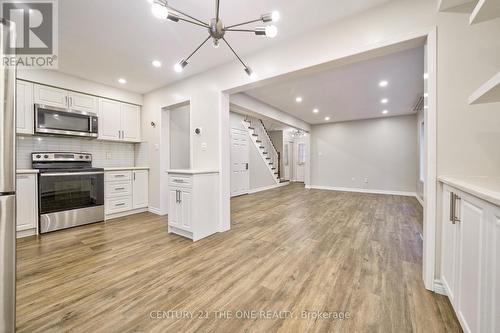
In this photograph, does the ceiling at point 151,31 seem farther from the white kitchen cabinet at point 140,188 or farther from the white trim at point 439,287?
the white trim at point 439,287

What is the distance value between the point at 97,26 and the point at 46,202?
2753 mm

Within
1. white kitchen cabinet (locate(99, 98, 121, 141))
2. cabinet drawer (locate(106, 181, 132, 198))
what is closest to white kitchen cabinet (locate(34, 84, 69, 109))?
white kitchen cabinet (locate(99, 98, 121, 141))

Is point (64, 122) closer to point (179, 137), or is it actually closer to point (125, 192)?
point (125, 192)

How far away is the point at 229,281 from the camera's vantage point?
1874mm

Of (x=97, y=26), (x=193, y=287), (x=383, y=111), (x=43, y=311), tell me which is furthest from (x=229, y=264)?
(x=383, y=111)

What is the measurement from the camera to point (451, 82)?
1.66 meters

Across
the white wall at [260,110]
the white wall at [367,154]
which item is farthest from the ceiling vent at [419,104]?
the white wall at [260,110]

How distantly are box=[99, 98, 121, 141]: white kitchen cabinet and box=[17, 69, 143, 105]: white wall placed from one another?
0.15 meters

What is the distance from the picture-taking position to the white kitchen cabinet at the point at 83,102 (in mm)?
3611

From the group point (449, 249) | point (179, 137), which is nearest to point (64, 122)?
point (179, 137)

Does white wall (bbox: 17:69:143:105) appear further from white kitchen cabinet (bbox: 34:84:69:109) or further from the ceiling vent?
the ceiling vent

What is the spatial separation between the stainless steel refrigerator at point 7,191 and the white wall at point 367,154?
7.89m

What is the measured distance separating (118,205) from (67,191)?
879 mm

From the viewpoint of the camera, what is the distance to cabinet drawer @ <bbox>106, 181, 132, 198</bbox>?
12.7 feet
